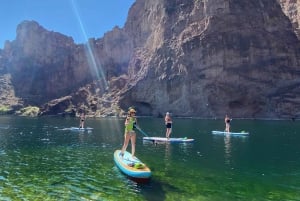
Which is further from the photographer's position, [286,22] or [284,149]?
[286,22]

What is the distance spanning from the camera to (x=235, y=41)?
158 metres

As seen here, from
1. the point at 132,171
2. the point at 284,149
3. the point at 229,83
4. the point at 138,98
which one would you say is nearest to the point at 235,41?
the point at 229,83

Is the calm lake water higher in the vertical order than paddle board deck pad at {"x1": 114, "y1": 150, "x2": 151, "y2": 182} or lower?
lower

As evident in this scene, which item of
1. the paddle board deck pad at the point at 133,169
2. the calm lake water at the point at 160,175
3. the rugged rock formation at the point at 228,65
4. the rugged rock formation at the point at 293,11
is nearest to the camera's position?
the calm lake water at the point at 160,175

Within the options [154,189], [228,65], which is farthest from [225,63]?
[154,189]

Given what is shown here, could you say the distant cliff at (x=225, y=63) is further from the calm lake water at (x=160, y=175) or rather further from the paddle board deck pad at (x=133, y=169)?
the paddle board deck pad at (x=133, y=169)

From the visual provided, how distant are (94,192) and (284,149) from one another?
27.4 m

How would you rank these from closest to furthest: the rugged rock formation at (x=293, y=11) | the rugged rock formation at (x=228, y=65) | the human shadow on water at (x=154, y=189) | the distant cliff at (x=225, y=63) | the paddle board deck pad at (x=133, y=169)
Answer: the human shadow on water at (x=154, y=189) → the paddle board deck pad at (x=133, y=169) → the rugged rock formation at (x=228, y=65) → the distant cliff at (x=225, y=63) → the rugged rock formation at (x=293, y=11)

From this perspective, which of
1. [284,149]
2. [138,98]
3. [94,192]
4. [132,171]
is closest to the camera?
[94,192]

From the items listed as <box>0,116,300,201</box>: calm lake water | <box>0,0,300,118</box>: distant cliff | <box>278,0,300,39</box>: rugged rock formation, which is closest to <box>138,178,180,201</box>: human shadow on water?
<box>0,116,300,201</box>: calm lake water

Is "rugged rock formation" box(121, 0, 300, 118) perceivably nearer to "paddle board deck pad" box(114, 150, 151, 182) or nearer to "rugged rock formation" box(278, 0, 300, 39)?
"rugged rock formation" box(278, 0, 300, 39)

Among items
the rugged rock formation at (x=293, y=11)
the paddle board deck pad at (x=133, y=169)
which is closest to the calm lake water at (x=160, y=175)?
the paddle board deck pad at (x=133, y=169)

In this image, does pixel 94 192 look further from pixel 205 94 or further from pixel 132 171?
pixel 205 94

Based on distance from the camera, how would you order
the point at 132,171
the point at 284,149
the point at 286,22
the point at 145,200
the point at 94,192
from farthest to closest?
1. the point at 286,22
2. the point at 284,149
3. the point at 132,171
4. the point at 94,192
5. the point at 145,200
